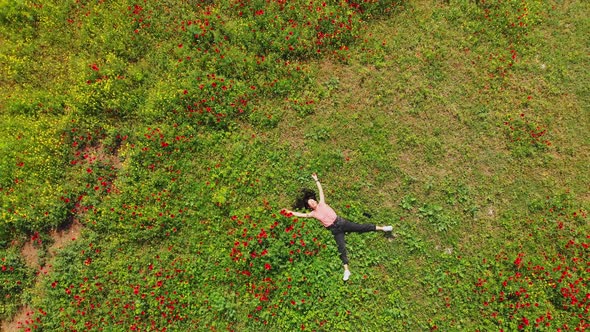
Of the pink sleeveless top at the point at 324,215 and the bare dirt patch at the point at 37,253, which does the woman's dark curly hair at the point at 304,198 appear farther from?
the bare dirt patch at the point at 37,253

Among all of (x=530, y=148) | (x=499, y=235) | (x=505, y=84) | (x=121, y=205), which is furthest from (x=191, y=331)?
(x=505, y=84)

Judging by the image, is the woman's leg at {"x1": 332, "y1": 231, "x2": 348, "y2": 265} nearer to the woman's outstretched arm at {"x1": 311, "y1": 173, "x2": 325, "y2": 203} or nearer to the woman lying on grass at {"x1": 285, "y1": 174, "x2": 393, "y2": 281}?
the woman lying on grass at {"x1": 285, "y1": 174, "x2": 393, "y2": 281}

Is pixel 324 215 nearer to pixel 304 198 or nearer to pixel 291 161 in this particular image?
pixel 304 198

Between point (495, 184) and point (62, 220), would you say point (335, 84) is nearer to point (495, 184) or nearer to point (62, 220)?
point (495, 184)

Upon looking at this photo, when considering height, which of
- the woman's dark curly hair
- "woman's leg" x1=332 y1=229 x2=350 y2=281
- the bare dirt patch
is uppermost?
the bare dirt patch

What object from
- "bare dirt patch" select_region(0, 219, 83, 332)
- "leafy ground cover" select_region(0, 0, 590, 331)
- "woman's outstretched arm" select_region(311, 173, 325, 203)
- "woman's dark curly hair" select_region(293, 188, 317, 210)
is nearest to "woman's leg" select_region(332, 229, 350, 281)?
"leafy ground cover" select_region(0, 0, 590, 331)

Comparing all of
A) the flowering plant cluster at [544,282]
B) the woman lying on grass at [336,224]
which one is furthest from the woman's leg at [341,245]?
the flowering plant cluster at [544,282]
